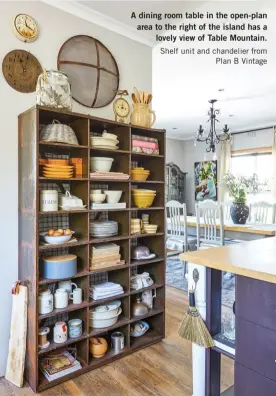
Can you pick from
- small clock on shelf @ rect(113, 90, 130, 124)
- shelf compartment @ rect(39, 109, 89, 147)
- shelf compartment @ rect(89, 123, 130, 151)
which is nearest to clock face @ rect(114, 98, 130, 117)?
small clock on shelf @ rect(113, 90, 130, 124)

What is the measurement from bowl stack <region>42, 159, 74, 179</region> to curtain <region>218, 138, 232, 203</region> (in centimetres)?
500

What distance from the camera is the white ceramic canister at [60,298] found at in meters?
1.86

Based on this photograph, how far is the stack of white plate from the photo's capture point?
2.04m

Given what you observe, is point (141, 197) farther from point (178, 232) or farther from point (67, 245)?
point (178, 232)

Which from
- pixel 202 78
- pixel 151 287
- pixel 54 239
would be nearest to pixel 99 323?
pixel 151 287

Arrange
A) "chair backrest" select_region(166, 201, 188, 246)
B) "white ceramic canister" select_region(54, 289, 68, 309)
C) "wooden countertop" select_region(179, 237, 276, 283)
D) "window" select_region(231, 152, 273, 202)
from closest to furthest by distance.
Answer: "wooden countertop" select_region(179, 237, 276, 283) < "white ceramic canister" select_region(54, 289, 68, 309) < "chair backrest" select_region(166, 201, 188, 246) < "window" select_region(231, 152, 273, 202)

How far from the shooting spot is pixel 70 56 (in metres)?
2.12

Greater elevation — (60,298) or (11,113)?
(11,113)

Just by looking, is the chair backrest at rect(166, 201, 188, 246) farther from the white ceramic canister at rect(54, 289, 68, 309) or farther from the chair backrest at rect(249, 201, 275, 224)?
the white ceramic canister at rect(54, 289, 68, 309)

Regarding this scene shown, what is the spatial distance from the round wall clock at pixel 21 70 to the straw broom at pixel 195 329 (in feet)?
5.37

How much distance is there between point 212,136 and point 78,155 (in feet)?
9.18

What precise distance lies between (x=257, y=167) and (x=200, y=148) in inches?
58.1

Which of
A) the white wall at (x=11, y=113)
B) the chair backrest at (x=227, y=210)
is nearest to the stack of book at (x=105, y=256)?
A: the white wall at (x=11, y=113)

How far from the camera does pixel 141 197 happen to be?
7.47 feet
